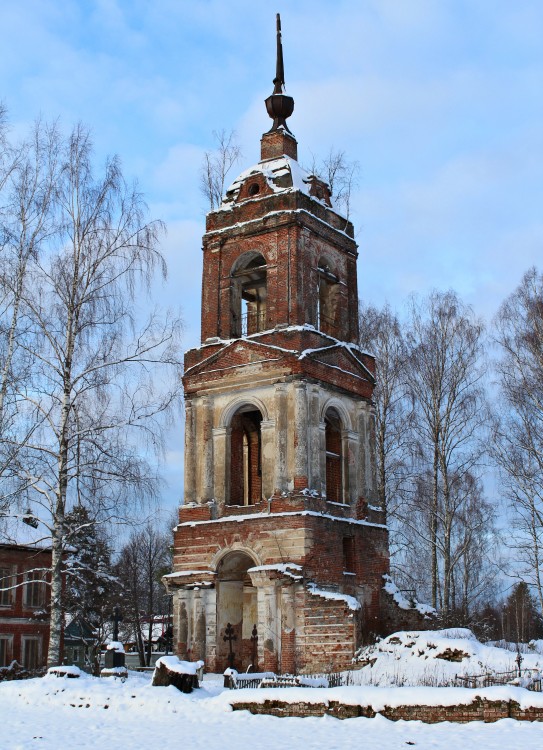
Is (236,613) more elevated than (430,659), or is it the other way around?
(236,613)

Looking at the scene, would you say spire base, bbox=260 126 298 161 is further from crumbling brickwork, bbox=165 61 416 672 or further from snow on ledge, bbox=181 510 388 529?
snow on ledge, bbox=181 510 388 529

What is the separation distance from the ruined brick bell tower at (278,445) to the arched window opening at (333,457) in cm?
4

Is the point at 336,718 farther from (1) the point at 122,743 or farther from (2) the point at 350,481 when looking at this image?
(2) the point at 350,481

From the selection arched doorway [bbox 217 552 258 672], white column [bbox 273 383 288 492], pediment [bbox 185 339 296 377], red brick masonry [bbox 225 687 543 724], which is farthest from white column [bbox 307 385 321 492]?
red brick masonry [bbox 225 687 543 724]

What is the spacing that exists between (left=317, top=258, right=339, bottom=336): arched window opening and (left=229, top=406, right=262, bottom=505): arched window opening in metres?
3.10

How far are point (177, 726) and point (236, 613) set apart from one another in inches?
379

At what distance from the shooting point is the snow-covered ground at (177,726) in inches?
429

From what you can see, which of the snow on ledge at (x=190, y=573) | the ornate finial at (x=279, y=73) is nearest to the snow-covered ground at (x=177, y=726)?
the snow on ledge at (x=190, y=573)

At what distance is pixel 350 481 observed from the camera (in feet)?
75.7

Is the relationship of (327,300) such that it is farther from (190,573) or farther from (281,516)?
(190,573)

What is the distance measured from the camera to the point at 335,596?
766 inches

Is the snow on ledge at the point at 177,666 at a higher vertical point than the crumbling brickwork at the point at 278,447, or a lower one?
lower

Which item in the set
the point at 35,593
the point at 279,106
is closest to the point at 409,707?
the point at 279,106

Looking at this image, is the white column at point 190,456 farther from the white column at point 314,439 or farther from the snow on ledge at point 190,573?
the white column at point 314,439
